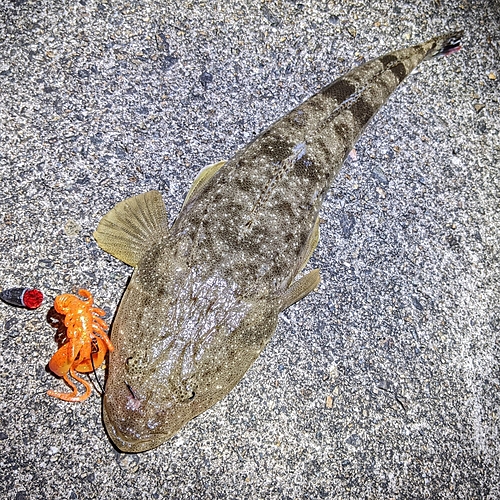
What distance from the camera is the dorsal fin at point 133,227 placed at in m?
3.25

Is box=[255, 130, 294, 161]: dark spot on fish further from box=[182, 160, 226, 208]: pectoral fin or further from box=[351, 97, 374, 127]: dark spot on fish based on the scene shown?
box=[351, 97, 374, 127]: dark spot on fish

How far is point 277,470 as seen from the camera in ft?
11.0

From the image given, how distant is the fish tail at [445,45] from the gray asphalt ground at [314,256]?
0.11 metres

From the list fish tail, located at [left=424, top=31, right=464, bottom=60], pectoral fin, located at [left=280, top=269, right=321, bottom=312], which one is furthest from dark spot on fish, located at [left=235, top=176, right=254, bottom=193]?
fish tail, located at [left=424, top=31, right=464, bottom=60]

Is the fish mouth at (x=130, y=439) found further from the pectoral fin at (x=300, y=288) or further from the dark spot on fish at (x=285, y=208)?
the dark spot on fish at (x=285, y=208)

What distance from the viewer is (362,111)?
369 centimetres

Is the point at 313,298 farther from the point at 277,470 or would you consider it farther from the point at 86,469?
the point at 86,469

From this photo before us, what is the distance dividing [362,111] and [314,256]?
44.0 inches

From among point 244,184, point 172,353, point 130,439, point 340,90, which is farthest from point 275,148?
point 130,439

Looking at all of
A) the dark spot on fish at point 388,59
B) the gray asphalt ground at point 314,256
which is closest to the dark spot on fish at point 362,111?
the gray asphalt ground at point 314,256

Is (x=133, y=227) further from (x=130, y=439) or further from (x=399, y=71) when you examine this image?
(x=399, y=71)

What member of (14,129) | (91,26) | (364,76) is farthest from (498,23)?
(14,129)

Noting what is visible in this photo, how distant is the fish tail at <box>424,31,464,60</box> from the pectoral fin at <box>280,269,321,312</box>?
2.18m

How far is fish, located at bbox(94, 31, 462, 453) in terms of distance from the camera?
2744mm
